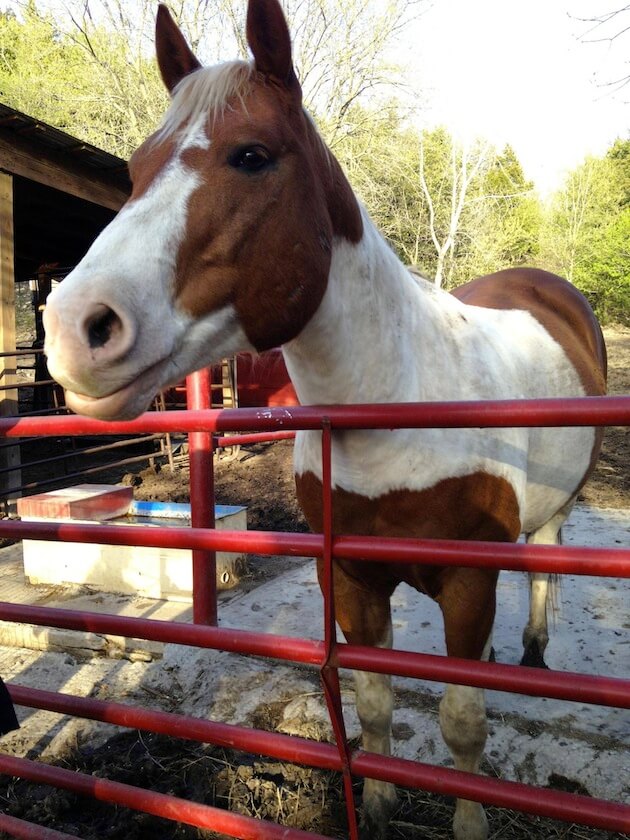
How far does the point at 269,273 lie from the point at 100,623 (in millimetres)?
998

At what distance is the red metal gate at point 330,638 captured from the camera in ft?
3.86

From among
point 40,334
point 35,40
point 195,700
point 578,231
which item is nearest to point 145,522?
point 195,700

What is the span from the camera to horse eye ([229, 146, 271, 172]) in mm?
1316

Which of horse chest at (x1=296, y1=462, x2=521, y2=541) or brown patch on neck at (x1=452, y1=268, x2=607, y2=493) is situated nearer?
horse chest at (x1=296, y1=462, x2=521, y2=541)

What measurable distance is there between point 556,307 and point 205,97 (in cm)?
244

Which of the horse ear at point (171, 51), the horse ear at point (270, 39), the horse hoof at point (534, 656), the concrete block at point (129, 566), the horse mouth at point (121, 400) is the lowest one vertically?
the horse hoof at point (534, 656)

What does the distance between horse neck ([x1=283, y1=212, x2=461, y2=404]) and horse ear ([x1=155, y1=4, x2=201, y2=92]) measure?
1.98 ft

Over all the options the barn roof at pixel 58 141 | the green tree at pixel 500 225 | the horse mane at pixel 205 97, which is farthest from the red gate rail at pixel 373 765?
the green tree at pixel 500 225

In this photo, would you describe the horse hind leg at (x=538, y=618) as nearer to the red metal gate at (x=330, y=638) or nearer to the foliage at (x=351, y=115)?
the red metal gate at (x=330, y=638)

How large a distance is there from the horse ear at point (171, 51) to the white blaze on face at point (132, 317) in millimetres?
474

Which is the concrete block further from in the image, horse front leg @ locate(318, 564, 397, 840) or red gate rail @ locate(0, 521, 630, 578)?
red gate rail @ locate(0, 521, 630, 578)

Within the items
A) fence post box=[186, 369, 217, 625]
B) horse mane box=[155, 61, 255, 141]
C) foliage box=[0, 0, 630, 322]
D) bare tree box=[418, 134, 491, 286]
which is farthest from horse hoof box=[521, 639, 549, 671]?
bare tree box=[418, 134, 491, 286]

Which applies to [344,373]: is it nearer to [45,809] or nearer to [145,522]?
[45,809]

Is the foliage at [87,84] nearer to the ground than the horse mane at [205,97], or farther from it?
farther from it
